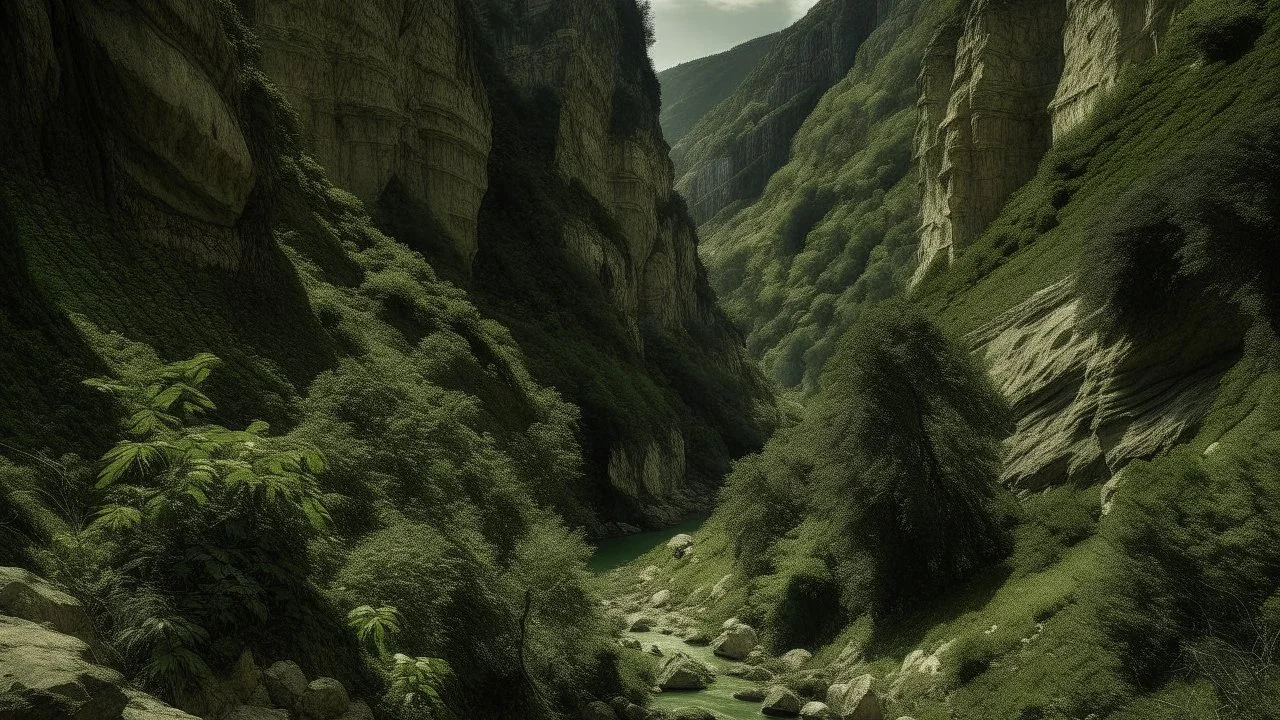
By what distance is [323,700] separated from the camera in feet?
41.9

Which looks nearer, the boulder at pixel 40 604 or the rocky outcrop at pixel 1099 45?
the boulder at pixel 40 604

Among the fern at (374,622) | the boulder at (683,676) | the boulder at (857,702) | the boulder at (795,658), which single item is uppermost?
the fern at (374,622)

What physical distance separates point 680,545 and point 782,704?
80.0 feet

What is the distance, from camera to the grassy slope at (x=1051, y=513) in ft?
67.2

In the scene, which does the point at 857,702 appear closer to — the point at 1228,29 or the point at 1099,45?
the point at 1228,29

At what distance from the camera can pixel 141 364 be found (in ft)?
58.3

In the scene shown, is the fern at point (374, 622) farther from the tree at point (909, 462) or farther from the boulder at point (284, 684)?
the tree at point (909, 462)

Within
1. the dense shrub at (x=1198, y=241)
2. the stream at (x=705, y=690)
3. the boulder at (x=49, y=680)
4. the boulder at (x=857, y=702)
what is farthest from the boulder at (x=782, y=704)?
the boulder at (x=49, y=680)

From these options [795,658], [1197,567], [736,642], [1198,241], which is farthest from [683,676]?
[1198,241]

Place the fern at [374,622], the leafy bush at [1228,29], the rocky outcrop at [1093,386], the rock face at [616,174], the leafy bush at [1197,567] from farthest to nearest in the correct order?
1. the rock face at [616,174]
2. the leafy bush at [1228,29]
3. the rocky outcrop at [1093,386]
4. the leafy bush at [1197,567]
5. the fern at [374,622]

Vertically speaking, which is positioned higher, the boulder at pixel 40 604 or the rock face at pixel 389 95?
the rock face at pixel 389 95

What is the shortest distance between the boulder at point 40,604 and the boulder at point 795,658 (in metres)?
24.0

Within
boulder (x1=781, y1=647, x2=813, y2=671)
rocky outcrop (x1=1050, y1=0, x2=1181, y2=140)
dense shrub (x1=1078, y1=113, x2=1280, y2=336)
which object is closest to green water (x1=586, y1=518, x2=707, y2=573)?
boulder (x1=781, y1=647, x2=813, y2=671)

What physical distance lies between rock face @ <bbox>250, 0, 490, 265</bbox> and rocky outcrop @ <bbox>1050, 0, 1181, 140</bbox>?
3771cm
